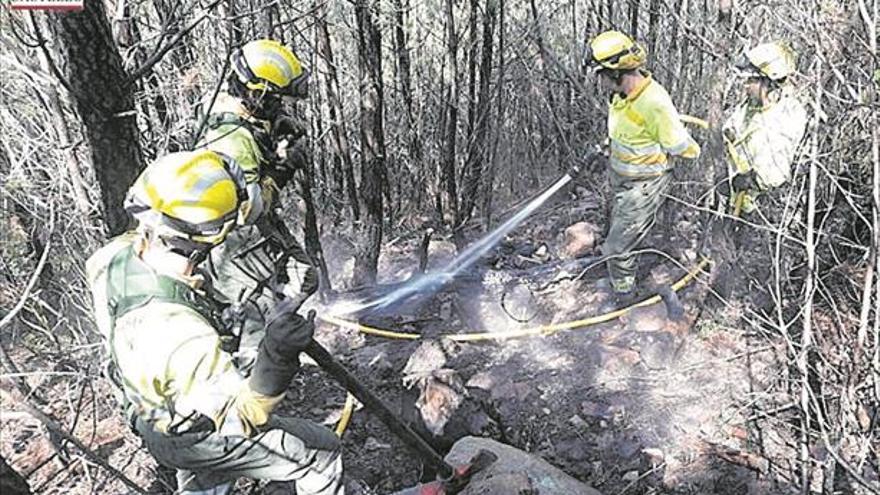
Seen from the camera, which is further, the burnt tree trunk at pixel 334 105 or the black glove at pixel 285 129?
the burnt tree trunk at pixel 334 105

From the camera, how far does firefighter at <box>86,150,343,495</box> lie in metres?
2.44

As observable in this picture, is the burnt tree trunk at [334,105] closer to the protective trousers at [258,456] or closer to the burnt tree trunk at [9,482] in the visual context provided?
the protective trousers at [258,456]

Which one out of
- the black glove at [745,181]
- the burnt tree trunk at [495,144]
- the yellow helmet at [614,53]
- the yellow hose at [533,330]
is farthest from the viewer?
the burnt tree trunk at [495,144]

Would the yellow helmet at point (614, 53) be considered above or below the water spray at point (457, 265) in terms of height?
above

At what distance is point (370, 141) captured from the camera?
6426mm

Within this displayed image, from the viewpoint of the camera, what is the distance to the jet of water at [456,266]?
6543 millimetres

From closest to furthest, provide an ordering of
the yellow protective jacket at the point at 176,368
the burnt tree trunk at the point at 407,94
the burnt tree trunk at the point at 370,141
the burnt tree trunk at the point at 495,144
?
the yellow protective jacket at the point at 176,368 < the burnt tree trunk at the point at 370,141 < the burnt tree trunk at the point at 407,94 < the burnt tree trunk at the point at 495,144

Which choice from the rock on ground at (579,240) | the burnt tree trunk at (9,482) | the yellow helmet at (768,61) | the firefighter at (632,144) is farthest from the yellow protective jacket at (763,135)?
the burnt tree trunk at (9,482)

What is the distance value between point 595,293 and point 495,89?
277 cm

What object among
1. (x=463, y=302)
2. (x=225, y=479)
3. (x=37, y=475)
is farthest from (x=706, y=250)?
(x=37, y=475)

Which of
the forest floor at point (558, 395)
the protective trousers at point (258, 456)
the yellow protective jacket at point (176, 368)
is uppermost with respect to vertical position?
the yellow protective jacket at point (176, 368)

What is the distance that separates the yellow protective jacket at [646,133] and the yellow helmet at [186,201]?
11.6 ft

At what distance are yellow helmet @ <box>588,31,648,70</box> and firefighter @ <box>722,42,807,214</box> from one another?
0.80m

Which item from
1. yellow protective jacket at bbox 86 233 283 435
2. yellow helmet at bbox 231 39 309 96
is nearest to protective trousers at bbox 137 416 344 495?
yellow protective jacket at bbox 86 233 283 435
